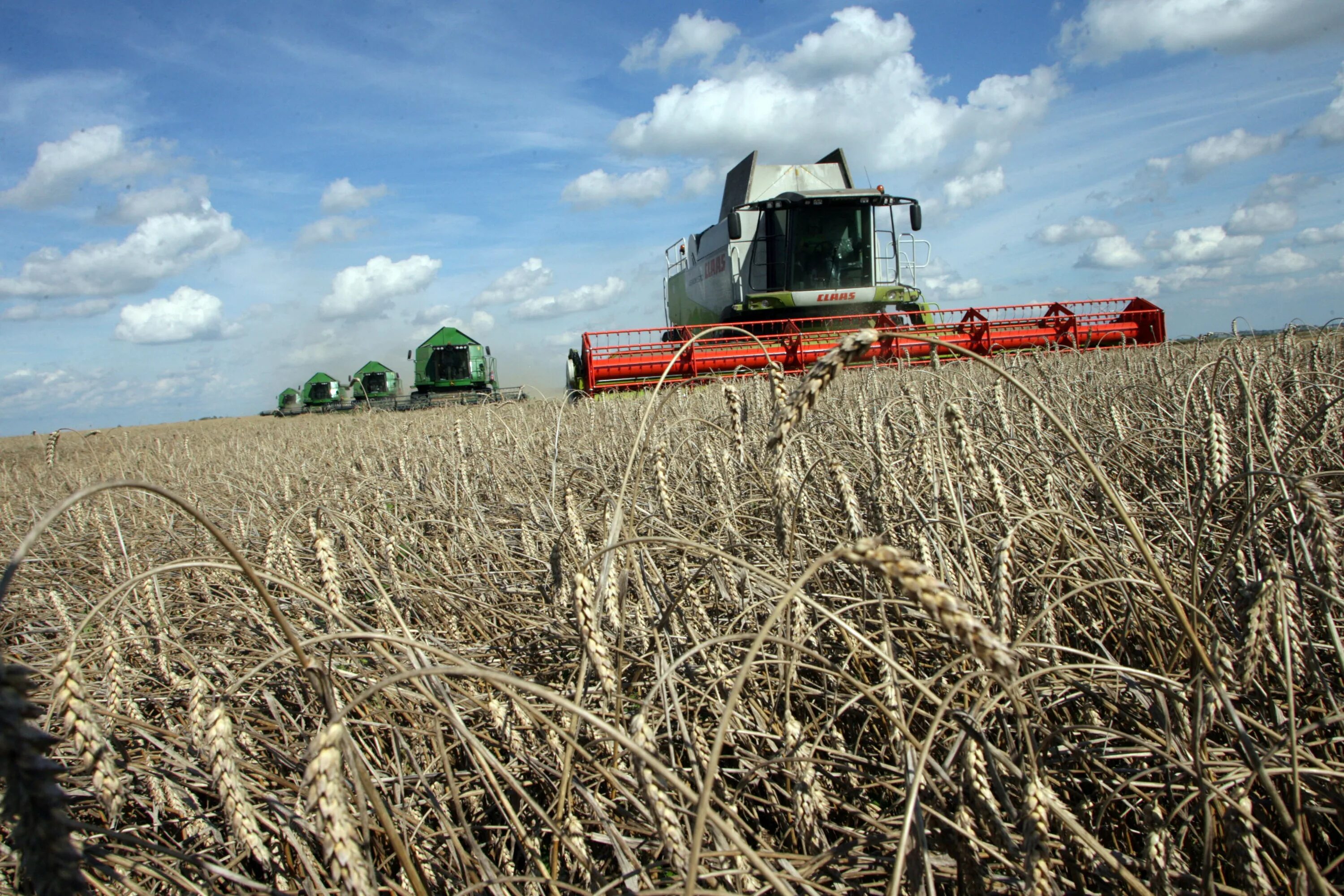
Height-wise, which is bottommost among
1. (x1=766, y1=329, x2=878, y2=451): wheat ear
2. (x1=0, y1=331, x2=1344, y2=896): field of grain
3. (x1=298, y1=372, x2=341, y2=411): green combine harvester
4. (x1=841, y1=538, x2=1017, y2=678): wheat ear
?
(x1=0, y1=331, x2=1344, y2=896): field of grain

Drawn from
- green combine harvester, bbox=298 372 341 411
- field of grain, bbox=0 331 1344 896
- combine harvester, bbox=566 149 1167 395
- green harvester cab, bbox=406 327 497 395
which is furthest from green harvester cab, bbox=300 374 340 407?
field of grain, bbox=0 331 1344 896

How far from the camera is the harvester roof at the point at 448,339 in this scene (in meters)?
27.8

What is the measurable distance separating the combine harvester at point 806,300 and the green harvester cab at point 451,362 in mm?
15341

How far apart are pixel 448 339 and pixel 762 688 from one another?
28.5m

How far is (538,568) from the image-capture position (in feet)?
7.13

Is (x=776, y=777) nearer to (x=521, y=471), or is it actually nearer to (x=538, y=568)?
(x=538, y=568)

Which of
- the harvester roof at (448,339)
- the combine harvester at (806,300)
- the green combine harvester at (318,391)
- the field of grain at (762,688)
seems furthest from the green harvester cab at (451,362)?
the field of grain at (762,688)

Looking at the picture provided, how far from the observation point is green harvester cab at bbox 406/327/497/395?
27.2m

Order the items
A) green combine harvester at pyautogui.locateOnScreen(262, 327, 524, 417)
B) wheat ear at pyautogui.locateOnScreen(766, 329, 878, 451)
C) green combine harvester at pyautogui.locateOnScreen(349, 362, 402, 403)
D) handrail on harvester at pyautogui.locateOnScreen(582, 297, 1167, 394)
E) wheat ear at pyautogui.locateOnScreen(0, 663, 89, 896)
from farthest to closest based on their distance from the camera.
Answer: green combine harvester at pyautogui.locateOnScreen(349, 362, 402, 403)
green combine harvester at pyautogui.locateOnScreen(262, 327, 524, 417)
handrail on harvester at pyautogui.locateOnScreen(582, 297, 1167, 394)
wheat ear at pyautogui.locateOnScreen(766, 329, 878, 451)
wheat ear at pyautogui.locateOnScreen(0, 663, 89, 896)

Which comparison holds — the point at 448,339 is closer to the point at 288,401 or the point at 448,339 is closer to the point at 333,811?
the point at 288,401

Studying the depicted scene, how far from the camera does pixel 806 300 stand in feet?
37.6

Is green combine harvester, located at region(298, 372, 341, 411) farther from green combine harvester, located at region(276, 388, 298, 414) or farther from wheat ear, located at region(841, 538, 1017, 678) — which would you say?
wheat ear, located at region(841, 538, 1017, 678)

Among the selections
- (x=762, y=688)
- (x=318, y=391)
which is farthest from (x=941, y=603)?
(x=318, y=391)

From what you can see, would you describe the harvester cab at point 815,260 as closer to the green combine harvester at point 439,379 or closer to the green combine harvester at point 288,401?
the green combine harvester at point 439,379
